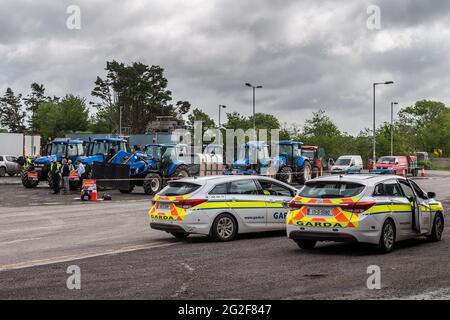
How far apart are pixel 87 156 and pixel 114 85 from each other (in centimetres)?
6125

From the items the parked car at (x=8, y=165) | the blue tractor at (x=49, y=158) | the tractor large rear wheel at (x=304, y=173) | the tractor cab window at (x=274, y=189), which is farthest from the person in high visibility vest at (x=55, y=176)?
the parked car at (x=8, y=165)

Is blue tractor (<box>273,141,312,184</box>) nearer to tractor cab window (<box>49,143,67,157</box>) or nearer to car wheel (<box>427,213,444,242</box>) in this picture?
tractor cab window (<box>49,143,67,157</box>)

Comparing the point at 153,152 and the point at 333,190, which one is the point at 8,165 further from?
the point at 333,190

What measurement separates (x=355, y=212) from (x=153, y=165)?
2167cm

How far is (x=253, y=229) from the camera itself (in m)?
15.1

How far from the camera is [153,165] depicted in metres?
33.0

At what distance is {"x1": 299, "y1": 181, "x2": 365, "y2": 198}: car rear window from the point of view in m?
12.5

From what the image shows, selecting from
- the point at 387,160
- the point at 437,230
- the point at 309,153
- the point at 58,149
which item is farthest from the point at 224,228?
the point at 387,160

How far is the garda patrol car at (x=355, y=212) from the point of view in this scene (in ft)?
39.8

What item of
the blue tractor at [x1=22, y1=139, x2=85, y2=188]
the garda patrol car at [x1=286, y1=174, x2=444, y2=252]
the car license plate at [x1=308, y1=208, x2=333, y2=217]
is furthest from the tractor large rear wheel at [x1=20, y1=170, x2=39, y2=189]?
the car license plate at [x1=308, y1=208, x2=333, y2=217]

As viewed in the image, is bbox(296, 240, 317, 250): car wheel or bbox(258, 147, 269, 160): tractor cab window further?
bbox(258, 147, 269, 160): tractor cab window

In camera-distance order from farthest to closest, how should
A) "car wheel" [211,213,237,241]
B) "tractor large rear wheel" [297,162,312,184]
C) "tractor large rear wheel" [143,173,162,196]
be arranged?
"tractor large rear wheel" [297,162,312,184], "tractor large rear wheel" [143,173,162,196], "car wheel" [211,213,237,241]

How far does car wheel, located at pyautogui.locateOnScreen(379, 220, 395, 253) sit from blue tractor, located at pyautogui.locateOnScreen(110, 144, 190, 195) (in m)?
20.4

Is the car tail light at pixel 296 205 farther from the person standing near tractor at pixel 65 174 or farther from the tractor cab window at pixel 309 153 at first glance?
the tractor cab window at pixel 309 153
